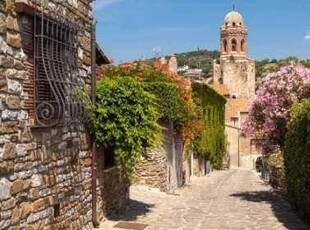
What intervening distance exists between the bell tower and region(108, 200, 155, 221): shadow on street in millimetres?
69594

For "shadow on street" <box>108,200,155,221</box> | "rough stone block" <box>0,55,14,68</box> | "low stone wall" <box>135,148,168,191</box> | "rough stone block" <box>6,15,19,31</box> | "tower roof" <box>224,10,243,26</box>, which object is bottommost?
"shadow on street" <box>108,200,155,221</box>

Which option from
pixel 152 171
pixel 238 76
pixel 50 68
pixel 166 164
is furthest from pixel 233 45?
pixel 50 68

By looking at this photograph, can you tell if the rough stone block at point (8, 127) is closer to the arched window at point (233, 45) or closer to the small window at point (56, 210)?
the small window at point (56, 210)

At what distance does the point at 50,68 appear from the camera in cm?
802

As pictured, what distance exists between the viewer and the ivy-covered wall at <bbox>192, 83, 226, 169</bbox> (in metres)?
33.2

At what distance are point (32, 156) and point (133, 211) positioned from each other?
6412mm

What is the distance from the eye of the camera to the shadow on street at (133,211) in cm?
1234

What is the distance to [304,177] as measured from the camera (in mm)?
12133

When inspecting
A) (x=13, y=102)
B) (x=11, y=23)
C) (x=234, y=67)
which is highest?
(x=234, y=67)

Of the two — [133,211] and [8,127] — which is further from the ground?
[8,127]

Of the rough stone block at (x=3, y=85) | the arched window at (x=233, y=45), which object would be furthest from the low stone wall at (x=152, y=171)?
the arched window at (x=233, y=45)

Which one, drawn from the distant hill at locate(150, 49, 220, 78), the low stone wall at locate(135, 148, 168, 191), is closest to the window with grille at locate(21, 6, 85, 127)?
the low stone wall at locate(135, 148, 168, 191)

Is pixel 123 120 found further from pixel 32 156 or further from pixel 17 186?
pixel 17 186

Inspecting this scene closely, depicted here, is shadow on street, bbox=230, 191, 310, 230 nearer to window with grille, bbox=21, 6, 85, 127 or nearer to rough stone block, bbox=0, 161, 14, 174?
window with grille, bbox=21, 6, 85, 127
